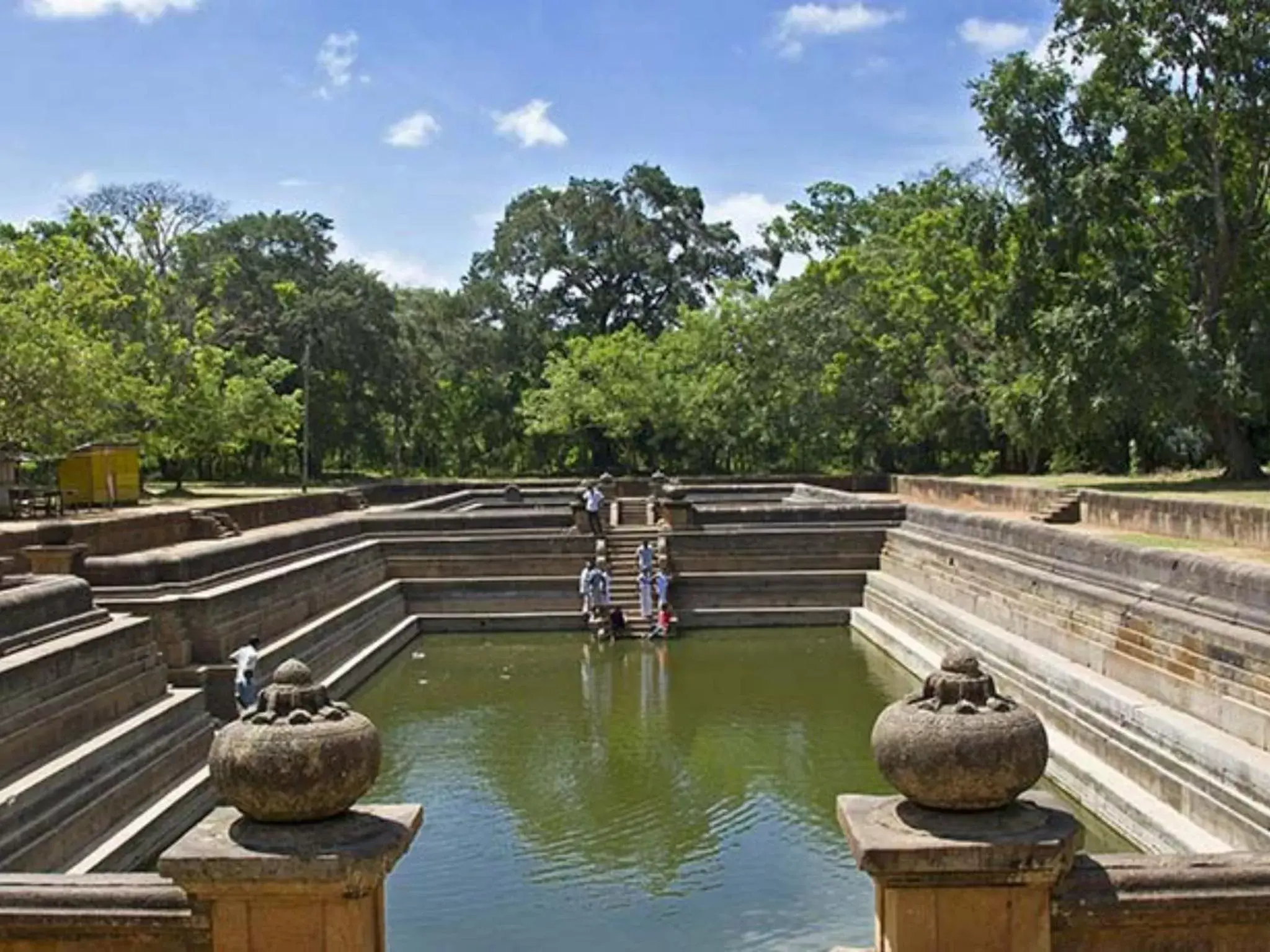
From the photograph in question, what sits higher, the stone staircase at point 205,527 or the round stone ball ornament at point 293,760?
the round stone ball ornament at point 293,760

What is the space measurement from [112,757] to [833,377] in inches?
1379

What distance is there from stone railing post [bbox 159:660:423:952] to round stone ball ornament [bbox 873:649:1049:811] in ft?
5.24

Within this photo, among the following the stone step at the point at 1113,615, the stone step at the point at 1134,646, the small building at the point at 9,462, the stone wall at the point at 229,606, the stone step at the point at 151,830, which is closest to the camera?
the stone step at the point at 151,830

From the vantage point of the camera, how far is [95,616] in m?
10.7

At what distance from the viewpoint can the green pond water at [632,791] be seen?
7.74 m

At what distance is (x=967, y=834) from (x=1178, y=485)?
23.2 m

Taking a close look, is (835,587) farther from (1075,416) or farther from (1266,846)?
(1266,846)

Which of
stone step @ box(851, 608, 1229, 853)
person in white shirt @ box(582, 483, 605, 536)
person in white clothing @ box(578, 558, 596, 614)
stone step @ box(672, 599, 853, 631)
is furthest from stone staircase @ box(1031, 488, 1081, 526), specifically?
stone step @ box(851, 608, 1229, 853)

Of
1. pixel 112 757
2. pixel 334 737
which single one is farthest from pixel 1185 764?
pixel 112 757

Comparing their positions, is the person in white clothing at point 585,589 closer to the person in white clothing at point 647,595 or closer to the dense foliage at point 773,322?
the person in white clothing at point 647,595

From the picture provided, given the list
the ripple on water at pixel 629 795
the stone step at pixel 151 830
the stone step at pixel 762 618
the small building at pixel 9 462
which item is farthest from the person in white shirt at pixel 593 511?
the stone step at pixel 151 830

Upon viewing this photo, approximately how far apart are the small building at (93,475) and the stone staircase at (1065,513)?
18.4m

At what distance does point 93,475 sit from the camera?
25.6 metres

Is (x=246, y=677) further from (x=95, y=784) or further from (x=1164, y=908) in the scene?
(x=1164, y=908)
